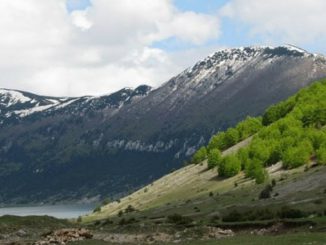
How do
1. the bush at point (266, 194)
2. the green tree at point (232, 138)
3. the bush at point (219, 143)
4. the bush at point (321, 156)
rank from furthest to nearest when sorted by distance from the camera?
1. the bush at point (219, 143)
2. the green tree at point (232, 138)
3. the bush at point (321, 156)
4. the bush at point (266, 194)

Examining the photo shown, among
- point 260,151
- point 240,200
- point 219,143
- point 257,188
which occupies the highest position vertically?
point 219,143

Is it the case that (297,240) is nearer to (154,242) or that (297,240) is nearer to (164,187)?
(154,242)

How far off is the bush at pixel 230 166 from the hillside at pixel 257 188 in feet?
1.09

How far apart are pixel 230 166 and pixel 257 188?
3802 cm

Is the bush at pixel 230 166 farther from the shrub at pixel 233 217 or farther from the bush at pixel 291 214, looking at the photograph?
the bush at pixel 291 214

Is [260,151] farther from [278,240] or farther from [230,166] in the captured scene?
[278,240]

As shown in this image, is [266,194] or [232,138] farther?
[232,138]

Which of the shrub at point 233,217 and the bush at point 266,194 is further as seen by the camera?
the bush at point 266,194

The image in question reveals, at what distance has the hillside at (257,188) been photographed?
2645 inches

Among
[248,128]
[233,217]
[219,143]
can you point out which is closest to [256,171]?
[219,143]

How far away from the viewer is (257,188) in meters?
110

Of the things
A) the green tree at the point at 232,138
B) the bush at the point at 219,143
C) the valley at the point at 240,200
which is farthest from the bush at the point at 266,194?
the bush at the point at 219,143

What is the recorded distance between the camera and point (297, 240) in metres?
43.8

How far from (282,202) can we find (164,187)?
294ft
